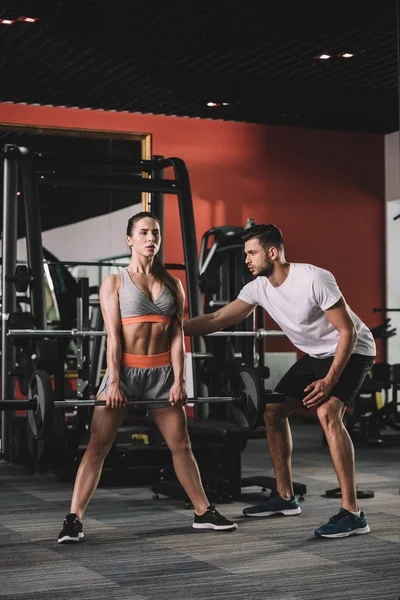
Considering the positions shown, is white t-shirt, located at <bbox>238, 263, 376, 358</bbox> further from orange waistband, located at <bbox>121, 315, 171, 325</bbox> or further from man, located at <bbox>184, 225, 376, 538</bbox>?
orange waistband, located at <bbox>121, 315, 171, 325</bbox>

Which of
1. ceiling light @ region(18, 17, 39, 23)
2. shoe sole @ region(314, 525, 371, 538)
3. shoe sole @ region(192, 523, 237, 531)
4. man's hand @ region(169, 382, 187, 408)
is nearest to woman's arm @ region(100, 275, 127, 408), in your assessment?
man's hand @ region(169, 382, 187, 408)

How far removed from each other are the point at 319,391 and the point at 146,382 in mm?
737

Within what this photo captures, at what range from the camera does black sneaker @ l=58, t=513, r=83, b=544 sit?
12.4ft

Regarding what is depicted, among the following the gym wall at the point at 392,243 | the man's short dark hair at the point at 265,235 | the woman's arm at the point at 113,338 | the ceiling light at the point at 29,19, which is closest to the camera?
the woman's arm at the point at 113,338

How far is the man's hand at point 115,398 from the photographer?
12.3 ft

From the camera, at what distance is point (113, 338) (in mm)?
3807

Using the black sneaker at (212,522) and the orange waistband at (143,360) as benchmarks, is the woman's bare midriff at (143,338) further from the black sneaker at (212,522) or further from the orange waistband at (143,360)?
the black sneaker at (212,522)

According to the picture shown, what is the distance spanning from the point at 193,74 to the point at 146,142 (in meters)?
1.19

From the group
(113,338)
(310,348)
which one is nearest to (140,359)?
(113,338)

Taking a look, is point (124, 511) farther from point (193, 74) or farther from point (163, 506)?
point (193, 74)

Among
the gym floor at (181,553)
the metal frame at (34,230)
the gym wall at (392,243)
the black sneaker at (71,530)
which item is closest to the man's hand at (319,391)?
the gym floor at (181,553)

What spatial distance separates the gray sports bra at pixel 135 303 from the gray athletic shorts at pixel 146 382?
8.4 inches

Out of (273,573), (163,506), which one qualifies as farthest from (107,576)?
(163,506)

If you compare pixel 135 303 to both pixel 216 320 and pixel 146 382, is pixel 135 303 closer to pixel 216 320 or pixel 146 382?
pixel 146 382
